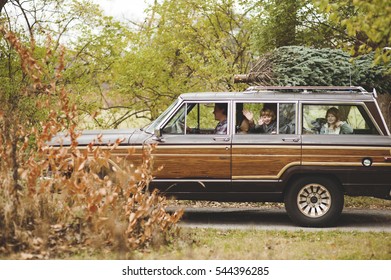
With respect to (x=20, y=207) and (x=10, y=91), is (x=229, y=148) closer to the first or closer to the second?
(x=20, y=207)

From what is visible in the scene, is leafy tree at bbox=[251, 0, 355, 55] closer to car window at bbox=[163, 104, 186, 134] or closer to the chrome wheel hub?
car window at bbox=[163, 104, 186, 134]

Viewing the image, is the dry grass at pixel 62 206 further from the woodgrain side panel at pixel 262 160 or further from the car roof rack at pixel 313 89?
the car roof rack at pixel 313 89

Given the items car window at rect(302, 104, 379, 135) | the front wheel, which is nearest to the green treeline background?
car window at rect(302, 104, 379, 135)

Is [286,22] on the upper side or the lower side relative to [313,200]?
upper

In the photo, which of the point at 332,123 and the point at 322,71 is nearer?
the point at 332,123

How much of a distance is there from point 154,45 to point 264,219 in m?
6.80

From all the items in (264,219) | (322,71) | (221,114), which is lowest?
(264,219)

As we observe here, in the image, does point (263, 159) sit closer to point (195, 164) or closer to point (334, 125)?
point (195, 164)

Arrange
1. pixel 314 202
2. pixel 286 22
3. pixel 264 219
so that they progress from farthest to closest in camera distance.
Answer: pixel 286 22 < pixel 264 219 < pixel 314 202

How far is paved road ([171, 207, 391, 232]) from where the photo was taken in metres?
9.60

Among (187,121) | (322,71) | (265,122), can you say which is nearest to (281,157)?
(265,122)

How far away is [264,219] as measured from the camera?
409 inches

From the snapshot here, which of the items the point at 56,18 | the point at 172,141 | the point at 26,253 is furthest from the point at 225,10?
the point at 26,253

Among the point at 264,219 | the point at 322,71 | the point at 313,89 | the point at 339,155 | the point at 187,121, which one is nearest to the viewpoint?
the point at 339,155
